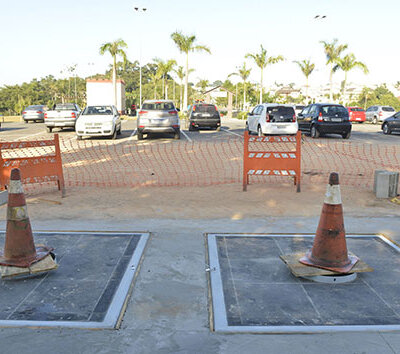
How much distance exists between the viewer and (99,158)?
13289 millimetres

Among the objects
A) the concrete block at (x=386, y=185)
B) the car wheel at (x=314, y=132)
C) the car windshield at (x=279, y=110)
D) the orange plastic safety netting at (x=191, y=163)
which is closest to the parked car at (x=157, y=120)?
the orange plastic safety netting at (x=191, y=163)

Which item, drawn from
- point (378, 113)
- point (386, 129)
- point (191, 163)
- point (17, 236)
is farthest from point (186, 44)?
point (17, 236)

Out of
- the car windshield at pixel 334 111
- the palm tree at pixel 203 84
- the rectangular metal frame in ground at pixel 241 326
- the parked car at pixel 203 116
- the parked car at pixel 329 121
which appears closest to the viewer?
the rectangular metal frame in ground at pixel 241 326

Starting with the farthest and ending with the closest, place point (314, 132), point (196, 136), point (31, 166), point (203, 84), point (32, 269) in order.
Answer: point (203, 84), point (196, 136), point (314, 132), point (31, 166), point (32, 269)

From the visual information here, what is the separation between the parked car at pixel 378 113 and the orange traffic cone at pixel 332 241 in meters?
34.8

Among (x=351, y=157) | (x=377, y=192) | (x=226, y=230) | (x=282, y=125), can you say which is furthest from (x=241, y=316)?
(x=282, y=125)

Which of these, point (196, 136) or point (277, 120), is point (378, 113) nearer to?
point (277, 120)

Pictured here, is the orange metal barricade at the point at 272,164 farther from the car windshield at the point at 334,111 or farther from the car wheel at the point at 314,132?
the car windshield at the point at 334,111

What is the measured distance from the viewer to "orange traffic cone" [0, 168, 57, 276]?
161 inches

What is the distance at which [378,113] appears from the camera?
119 feet

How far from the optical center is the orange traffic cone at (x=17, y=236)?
13.4 feet

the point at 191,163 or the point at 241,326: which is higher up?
the point at 191,163

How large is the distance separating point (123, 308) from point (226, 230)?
8.18ft

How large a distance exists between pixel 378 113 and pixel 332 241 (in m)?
35.9
